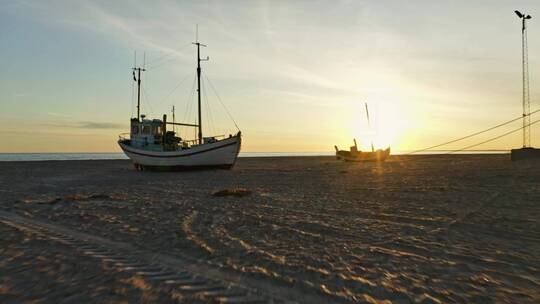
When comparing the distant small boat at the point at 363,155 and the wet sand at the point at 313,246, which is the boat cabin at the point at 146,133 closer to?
the wet sand at the point at 313,246

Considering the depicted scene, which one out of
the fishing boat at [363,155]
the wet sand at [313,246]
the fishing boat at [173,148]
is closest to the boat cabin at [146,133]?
the fishing boat at [173,148]

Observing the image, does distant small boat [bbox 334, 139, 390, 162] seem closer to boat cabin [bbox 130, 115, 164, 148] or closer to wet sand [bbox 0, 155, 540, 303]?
boat cabin [bbox 130, 115, 164, 148]

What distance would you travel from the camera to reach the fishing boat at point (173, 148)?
32938 mm

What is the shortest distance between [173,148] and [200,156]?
137 inches

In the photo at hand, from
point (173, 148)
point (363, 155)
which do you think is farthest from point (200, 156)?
point (363, 155)

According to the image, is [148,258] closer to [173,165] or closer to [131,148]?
[173,165]

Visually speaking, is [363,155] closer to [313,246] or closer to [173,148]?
[173,148]

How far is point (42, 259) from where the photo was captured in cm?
637

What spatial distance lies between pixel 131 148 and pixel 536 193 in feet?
110

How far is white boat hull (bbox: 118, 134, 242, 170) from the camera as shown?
32781 mm

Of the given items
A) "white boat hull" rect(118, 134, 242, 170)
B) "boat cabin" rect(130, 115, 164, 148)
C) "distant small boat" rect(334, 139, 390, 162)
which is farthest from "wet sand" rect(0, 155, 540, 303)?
"distant small boat" rect(334, 139, 390, 162)

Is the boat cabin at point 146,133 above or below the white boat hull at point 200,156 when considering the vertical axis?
above

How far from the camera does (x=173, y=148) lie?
34.7m

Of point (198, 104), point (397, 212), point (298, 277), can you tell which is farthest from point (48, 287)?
point (198, 104)
